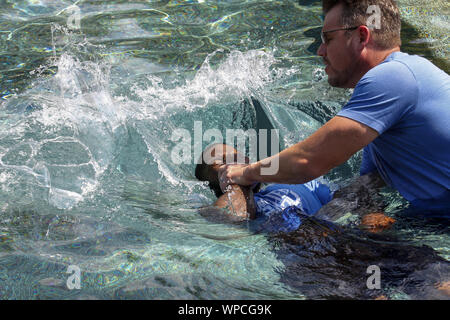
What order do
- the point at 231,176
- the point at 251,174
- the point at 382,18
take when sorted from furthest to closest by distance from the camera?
1. the point at 231,176
2. the point at 251,174
3. the point at 382,18

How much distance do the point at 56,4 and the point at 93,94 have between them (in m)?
3.03

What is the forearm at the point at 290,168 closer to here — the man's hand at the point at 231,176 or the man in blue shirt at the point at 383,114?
the man in blue shirt at the point at 383,114

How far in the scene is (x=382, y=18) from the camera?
2.49m

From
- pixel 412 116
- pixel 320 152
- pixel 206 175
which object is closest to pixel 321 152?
pixel 320 152

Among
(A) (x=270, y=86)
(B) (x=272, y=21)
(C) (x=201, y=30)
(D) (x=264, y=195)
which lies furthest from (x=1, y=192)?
(B) (x=272, y=21)

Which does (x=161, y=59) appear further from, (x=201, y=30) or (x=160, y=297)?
(x=160, y=297)

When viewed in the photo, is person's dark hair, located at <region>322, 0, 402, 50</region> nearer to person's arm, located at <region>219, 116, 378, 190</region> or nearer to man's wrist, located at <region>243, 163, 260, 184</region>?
person's arm, located at <region>219, 116, 378, 190</region>

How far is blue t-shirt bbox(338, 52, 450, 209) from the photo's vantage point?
7.35ft

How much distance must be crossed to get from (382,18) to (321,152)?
77 centimetres

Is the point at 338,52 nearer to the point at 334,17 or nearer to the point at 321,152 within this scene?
the point at 334,17

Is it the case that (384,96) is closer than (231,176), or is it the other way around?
(384,96)

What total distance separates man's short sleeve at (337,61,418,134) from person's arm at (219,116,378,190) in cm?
4

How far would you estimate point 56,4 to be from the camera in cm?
A: 652

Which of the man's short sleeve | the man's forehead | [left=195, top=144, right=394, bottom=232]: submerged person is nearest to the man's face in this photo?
the man's forehead
